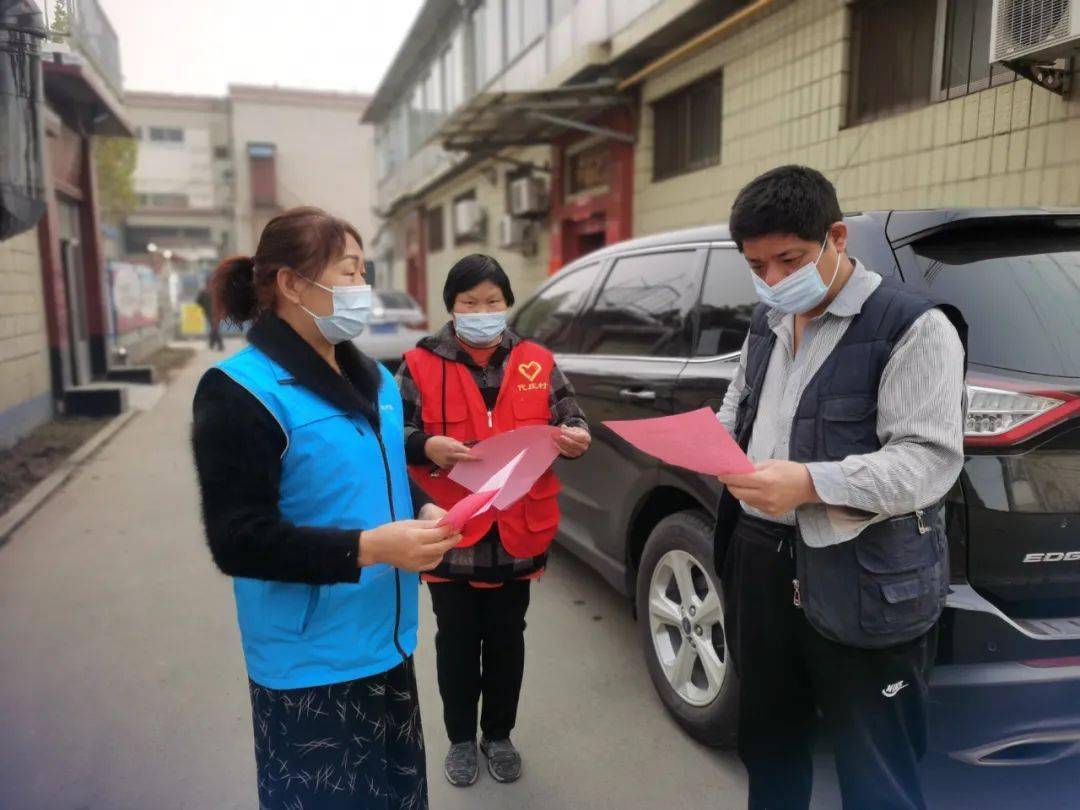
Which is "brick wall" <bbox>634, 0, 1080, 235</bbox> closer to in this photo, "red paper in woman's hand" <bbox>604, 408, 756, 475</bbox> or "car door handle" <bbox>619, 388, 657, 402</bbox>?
"car door handle" <bbox>619, 388, 657, 402</bbox>

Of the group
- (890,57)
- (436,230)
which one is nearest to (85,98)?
(890,57)

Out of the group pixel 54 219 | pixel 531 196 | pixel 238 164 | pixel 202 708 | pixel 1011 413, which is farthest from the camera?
pixel 238 164

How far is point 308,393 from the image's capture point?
1.57 meters

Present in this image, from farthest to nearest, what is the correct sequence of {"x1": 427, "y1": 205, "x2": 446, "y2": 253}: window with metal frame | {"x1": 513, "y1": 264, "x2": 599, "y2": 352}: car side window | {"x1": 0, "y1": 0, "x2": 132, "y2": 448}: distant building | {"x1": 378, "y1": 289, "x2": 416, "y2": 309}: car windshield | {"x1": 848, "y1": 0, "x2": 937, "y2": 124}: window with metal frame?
{"x1": 427, "y1": 205, "x2": 446, "y2": 253}: window with metal frame, {"x1": 378, "y1": 289, "x2": 416, "y2": 309}: car windshield, {"x1": 848, "y1": 0, "x2": 937, "y2": 124}: window with metal frame, {"x1": 0, "y1": 0, "x2": 132, "y2": 448}: distant building, {"x1": 513, "y1": 264, "x2": 599, "y2": 352}: car side window

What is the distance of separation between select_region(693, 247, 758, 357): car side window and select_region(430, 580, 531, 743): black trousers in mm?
1126

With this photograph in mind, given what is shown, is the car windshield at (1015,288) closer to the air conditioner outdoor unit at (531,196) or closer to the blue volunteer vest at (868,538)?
the blue volunteer vest at (868,538)

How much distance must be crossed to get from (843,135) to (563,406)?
519 centimetres

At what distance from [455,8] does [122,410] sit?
1152cm

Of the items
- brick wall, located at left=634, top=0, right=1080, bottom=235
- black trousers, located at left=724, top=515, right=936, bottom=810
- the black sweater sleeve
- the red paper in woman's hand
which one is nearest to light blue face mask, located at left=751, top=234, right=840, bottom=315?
the red paper in woman's hand

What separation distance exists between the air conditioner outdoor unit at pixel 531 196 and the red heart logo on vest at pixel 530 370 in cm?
1056

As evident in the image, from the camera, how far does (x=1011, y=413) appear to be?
193 cm

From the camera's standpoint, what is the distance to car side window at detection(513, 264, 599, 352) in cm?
404

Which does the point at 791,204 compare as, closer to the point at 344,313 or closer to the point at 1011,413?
the point at 1011,413

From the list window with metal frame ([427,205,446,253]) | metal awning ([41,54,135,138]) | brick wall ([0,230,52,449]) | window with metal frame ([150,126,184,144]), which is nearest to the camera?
brick wall ([0,230,52,449])
